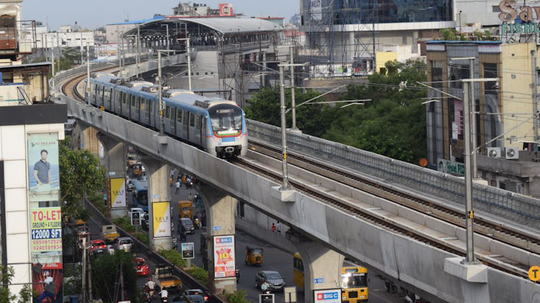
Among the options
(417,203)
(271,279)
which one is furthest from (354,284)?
(417,203)

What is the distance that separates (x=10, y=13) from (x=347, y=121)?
3481 cm

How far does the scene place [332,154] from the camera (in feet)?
181

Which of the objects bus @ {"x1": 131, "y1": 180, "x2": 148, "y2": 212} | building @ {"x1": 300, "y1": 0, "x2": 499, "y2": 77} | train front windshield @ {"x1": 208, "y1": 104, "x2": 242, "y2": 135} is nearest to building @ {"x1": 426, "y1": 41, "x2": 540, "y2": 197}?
train front windshield @ {"x1": 208, "y1": 104, "x2": 242, "y2": 135}

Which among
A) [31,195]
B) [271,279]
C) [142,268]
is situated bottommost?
[142,268]

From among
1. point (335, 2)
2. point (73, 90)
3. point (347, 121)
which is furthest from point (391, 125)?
point (335, 2)

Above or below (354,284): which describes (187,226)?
below

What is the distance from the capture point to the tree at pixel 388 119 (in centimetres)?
7900

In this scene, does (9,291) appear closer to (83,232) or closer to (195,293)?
(195,293)

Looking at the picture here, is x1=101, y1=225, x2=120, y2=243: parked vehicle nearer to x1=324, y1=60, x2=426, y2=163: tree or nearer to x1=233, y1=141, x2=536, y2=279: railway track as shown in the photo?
x1=324, y1=60, x2=426, y2=163: tree

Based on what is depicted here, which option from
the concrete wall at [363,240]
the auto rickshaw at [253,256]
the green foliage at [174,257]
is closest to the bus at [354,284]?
the concrete wall at [363,240]

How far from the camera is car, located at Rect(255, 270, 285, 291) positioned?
59.2 m

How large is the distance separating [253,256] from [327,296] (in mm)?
27386

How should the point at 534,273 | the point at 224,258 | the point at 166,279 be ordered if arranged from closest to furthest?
the point at 534,273
the point at 224,258
the point at 166,279

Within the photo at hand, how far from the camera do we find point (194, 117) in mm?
57938
